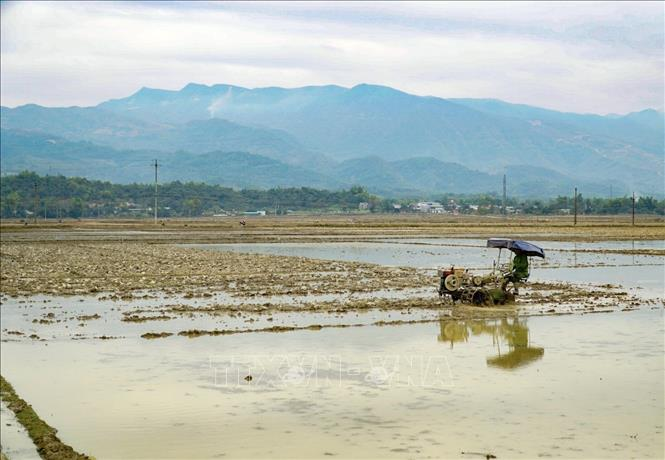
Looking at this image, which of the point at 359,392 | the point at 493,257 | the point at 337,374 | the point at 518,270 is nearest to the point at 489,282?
the point at 518,270

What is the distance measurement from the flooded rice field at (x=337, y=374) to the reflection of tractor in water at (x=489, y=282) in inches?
32.0

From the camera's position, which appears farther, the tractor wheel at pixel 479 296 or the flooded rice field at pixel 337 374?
the tractor wheel at pixel 479 296

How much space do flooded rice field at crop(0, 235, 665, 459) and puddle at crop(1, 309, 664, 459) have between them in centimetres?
5

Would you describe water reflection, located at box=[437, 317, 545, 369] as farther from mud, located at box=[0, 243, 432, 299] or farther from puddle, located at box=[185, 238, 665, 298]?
puddle, located at box=[185, 238, 665, 298]

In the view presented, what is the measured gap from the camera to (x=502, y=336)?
23422mm

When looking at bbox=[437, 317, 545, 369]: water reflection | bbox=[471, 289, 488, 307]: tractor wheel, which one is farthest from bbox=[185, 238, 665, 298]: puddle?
bbox=[437, 317, 545, 369]: water reflection

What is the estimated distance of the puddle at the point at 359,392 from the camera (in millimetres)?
14203

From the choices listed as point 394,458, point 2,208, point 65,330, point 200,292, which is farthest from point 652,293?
point 2,208

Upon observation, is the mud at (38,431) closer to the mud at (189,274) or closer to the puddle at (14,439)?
the puddle at (14,439)

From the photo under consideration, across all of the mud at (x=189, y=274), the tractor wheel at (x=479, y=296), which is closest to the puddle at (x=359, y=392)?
the tractor wheel at (x=479, y=296)

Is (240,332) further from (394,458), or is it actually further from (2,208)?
(2,208)

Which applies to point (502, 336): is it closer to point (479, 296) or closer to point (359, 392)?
point (479, 296)

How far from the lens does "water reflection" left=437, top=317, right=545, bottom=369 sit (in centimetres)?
2033

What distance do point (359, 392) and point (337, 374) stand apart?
177 cm
